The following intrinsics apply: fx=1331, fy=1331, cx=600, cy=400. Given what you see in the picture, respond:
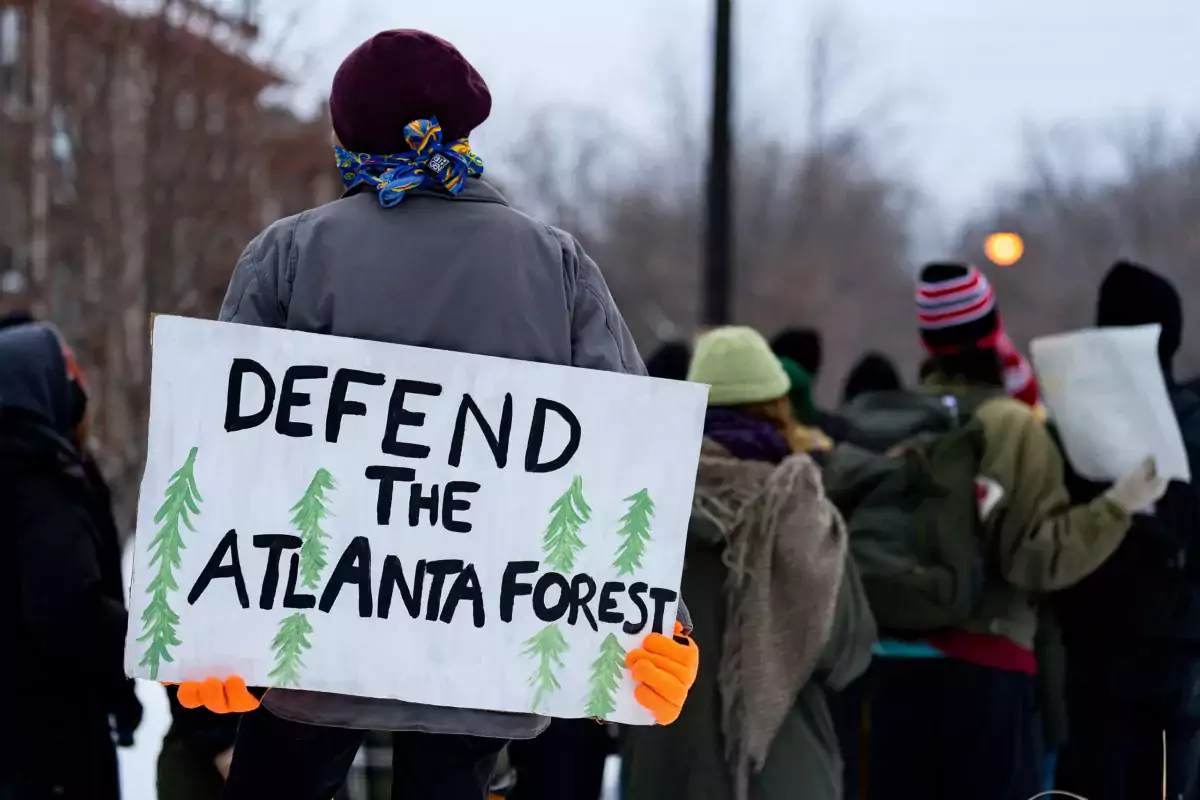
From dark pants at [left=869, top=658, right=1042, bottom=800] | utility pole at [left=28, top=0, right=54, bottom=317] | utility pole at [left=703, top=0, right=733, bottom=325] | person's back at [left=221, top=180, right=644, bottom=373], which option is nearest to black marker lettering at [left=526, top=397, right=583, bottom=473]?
person's back at [left=221, top=180, right=644, bottom=373]

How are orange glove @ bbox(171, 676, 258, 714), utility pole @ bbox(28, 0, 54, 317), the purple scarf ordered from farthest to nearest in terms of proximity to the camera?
utility pole @ bbox(28, 0, 54, 317) → the purple scarf → orange glove @ bbox(171, 676, 258, 714)

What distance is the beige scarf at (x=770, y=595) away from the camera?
10.8 ft

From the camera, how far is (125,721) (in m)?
3.57

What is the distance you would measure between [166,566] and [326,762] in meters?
0.44

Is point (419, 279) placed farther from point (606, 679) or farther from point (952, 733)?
point (952, 733)

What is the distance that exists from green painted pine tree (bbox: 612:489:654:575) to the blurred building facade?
727 cm

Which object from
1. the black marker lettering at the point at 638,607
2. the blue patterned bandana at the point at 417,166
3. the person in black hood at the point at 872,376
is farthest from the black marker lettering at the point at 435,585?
the person in black hood at the point at 872,376

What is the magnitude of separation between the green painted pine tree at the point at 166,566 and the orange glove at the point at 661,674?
758 millimetres

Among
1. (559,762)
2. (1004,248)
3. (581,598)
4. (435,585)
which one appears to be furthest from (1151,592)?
(1004,248)

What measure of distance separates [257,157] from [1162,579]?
303 inches

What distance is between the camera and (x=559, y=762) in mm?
3986

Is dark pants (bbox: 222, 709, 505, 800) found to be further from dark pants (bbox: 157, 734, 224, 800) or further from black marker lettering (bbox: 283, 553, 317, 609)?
dark pants (bbox: 157, 734, 224, 800)

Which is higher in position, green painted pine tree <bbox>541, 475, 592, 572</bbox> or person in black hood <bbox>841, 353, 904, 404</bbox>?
person in black hood <bbox>841, 353, 904, 404</bbox>

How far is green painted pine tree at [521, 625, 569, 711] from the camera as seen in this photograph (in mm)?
2230
